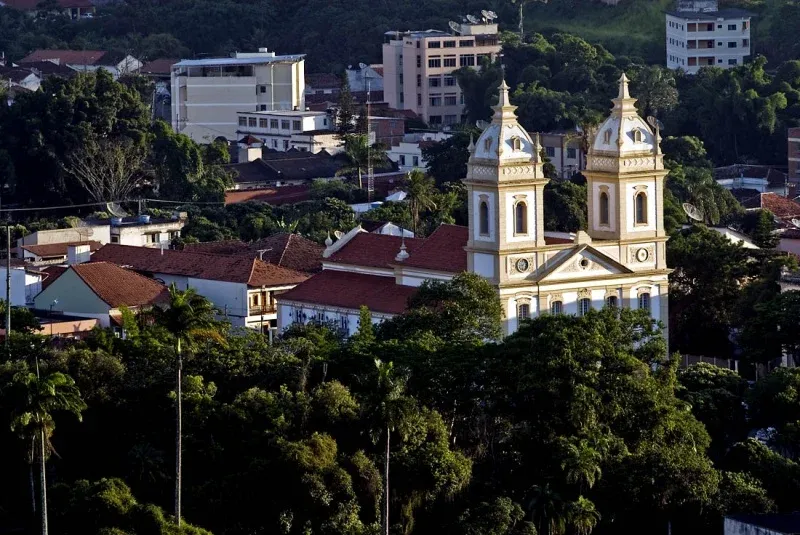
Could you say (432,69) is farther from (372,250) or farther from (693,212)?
(372,250)

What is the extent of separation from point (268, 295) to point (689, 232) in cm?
1178

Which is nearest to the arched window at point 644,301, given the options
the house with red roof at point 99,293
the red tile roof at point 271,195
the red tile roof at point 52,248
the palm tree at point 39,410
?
Result: the house with red roof at point 99,293

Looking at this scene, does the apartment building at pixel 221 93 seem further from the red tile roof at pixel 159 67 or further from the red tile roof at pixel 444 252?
the red tile roof at pixel 444 252

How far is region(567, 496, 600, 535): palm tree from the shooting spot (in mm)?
49031

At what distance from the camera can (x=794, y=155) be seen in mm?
100500

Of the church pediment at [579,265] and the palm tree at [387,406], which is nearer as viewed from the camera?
the palm tree at [387,406]

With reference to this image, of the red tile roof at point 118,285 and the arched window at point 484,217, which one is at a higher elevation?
the arched window at point 484,217

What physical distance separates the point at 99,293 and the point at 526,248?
11840mm

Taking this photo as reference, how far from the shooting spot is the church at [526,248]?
60.6 metres

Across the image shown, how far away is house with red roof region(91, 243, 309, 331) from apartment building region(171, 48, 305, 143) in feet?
146

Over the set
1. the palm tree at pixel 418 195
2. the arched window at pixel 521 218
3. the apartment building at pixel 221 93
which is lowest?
the arched window at pixel 521 218

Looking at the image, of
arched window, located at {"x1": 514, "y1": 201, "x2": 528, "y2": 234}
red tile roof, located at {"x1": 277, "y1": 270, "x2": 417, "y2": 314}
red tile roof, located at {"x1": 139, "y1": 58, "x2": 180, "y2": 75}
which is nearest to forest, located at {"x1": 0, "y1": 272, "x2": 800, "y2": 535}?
arched window, located at {"x1": 514, "y1": 201, "x2": 528, "y2": 234}

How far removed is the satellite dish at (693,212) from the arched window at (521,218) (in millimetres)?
20606

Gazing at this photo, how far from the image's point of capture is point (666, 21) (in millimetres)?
127000
